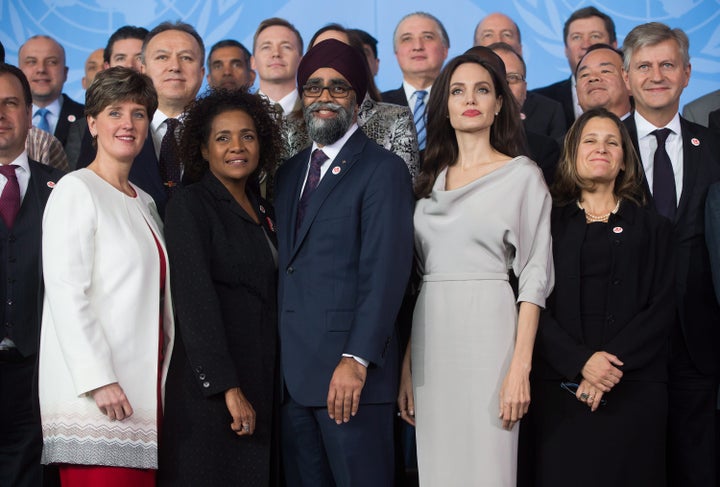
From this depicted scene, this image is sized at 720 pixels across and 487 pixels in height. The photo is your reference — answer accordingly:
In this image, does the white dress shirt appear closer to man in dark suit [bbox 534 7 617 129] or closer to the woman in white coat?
man in dark suit [bbox 534 7 617 129]

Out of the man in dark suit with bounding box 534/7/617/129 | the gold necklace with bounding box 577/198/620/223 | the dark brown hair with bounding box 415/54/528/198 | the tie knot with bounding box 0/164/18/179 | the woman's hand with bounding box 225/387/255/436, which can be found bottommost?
the woman's hand with bounding box 225/387/255/436

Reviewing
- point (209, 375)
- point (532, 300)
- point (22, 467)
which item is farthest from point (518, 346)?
point (22, 467)

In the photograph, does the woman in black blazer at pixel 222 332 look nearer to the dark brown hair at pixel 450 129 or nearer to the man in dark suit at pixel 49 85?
the dark brown hair at pixel 450 129

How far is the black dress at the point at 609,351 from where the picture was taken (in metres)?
3.77

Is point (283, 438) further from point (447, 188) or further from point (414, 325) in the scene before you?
point (447, 188)

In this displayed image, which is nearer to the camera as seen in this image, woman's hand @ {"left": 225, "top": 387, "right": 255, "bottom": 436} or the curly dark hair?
woman's hand @ {"left": 225, "top": 387, "right": 255, "bottom": 436}

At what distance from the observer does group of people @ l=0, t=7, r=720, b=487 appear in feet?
11.6

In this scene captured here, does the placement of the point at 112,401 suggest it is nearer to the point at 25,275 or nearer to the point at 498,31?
the point at 25,275

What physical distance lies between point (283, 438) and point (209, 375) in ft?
1.24

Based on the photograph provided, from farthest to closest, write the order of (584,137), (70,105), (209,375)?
(70,105)
(584,137)
(209,375)

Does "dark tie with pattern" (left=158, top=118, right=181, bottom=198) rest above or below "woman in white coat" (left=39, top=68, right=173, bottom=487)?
above

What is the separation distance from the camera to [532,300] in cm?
365

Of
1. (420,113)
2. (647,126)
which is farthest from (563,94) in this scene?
(647,126)

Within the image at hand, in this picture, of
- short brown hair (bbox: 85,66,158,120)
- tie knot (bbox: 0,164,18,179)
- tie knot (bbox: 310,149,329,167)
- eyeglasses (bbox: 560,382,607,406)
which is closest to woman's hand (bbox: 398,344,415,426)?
eyeglasses (bbox: 560,382,607,406)
